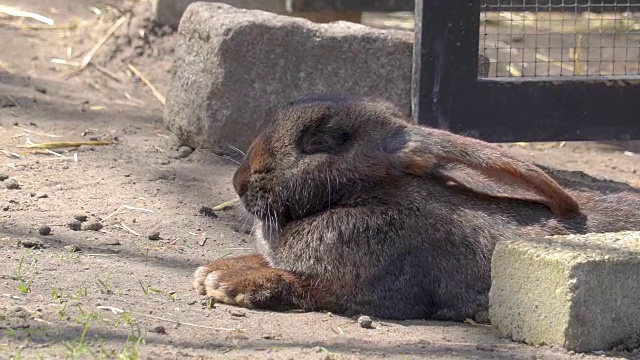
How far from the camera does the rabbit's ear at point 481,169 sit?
14.4 feet

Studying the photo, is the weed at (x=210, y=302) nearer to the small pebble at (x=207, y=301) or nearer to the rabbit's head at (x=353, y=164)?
the small pebble at (x=207, y=301)

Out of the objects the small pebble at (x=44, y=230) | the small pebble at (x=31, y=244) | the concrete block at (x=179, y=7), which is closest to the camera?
the small pebble at (x=31, y=244)

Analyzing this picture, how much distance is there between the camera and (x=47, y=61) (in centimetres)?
879

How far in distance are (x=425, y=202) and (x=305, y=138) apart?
0.59 m

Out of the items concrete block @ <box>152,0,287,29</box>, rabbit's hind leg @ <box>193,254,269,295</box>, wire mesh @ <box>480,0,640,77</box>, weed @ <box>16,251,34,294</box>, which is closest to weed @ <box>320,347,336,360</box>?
rabbit's hind leg @ <box>193,254,269,295</box>

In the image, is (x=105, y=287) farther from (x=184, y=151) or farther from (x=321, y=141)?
(x=184, y=151)

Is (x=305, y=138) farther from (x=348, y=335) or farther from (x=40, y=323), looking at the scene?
(x=40, y=323)

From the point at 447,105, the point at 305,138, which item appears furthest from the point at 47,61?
the point at 305,138

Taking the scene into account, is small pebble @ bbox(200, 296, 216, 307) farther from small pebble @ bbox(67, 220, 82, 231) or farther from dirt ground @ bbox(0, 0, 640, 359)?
small pebble @ bbox(67, 220, 82, 231)

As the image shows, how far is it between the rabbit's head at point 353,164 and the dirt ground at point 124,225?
511mm

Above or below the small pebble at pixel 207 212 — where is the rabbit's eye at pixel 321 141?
above

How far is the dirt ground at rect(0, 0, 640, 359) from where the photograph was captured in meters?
3.82

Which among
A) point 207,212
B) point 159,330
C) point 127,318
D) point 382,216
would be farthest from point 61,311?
point 207,212

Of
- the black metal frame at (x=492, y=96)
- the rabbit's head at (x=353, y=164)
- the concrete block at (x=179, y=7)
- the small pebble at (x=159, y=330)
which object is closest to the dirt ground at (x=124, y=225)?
the small pebble at (x=159, y=330)
